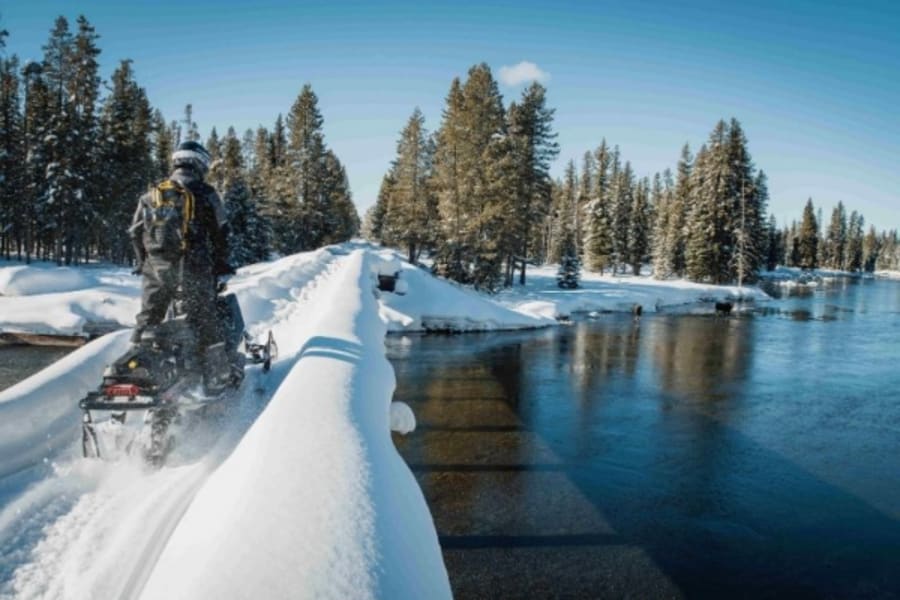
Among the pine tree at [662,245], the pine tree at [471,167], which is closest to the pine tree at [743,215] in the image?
the pine tree at [662,245]

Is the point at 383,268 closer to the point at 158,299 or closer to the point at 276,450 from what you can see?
the point at 158,299

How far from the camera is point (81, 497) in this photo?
149 inches

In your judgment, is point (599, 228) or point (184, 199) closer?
point (184, 199)

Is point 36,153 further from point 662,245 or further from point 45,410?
point 662,245

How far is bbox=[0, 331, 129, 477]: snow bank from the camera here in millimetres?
4297

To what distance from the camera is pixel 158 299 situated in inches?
203

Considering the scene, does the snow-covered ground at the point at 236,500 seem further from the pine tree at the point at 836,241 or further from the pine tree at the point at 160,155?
the pine tree at the point at 836,241

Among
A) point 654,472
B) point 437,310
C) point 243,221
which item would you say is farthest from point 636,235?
point 654,472

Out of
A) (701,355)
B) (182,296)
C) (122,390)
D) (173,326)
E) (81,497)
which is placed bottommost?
(701,355)

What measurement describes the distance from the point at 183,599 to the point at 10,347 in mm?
Answer: 14374

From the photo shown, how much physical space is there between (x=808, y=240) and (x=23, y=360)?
104m

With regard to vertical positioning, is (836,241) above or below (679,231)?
above

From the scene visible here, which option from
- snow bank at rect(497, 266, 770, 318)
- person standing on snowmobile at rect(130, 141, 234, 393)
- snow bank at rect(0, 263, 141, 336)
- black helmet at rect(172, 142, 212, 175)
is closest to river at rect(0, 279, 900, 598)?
snow bank at rect(0, 263, 141, 336)

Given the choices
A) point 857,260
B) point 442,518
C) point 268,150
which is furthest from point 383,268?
point 857,260
